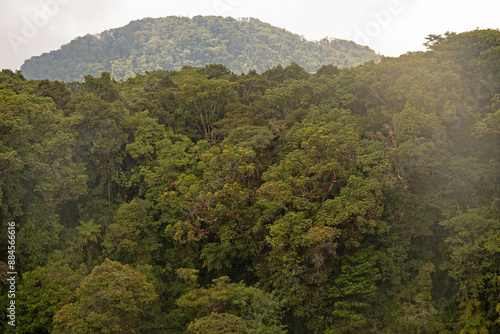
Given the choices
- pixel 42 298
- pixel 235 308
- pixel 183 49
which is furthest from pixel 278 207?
pixel 183 49

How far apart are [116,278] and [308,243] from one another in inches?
230

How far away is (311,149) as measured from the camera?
48.0 feet

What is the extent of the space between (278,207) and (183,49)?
90.6m

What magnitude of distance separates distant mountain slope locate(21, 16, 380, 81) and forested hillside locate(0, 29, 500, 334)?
66501 mm

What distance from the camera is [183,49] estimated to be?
97.7 m

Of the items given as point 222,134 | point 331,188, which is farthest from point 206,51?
point 331,188

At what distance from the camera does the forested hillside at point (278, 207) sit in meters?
12.3

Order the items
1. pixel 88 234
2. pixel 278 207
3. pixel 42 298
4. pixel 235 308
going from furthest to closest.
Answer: pixel 88 234
pixel 278 207
pixel 42 298
pixel 235 308

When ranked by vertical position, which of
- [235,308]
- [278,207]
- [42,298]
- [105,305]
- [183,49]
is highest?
[183,49]

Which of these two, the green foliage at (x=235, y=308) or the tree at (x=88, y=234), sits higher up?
the tree at (x=88, y=234)

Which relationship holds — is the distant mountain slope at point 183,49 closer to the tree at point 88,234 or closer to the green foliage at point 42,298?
the tree at point 88,234

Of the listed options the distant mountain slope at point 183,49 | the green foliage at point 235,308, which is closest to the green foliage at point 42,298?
the green foliage at point 235,308

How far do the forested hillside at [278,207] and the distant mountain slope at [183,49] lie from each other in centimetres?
6650

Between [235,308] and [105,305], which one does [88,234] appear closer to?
[105,305]
